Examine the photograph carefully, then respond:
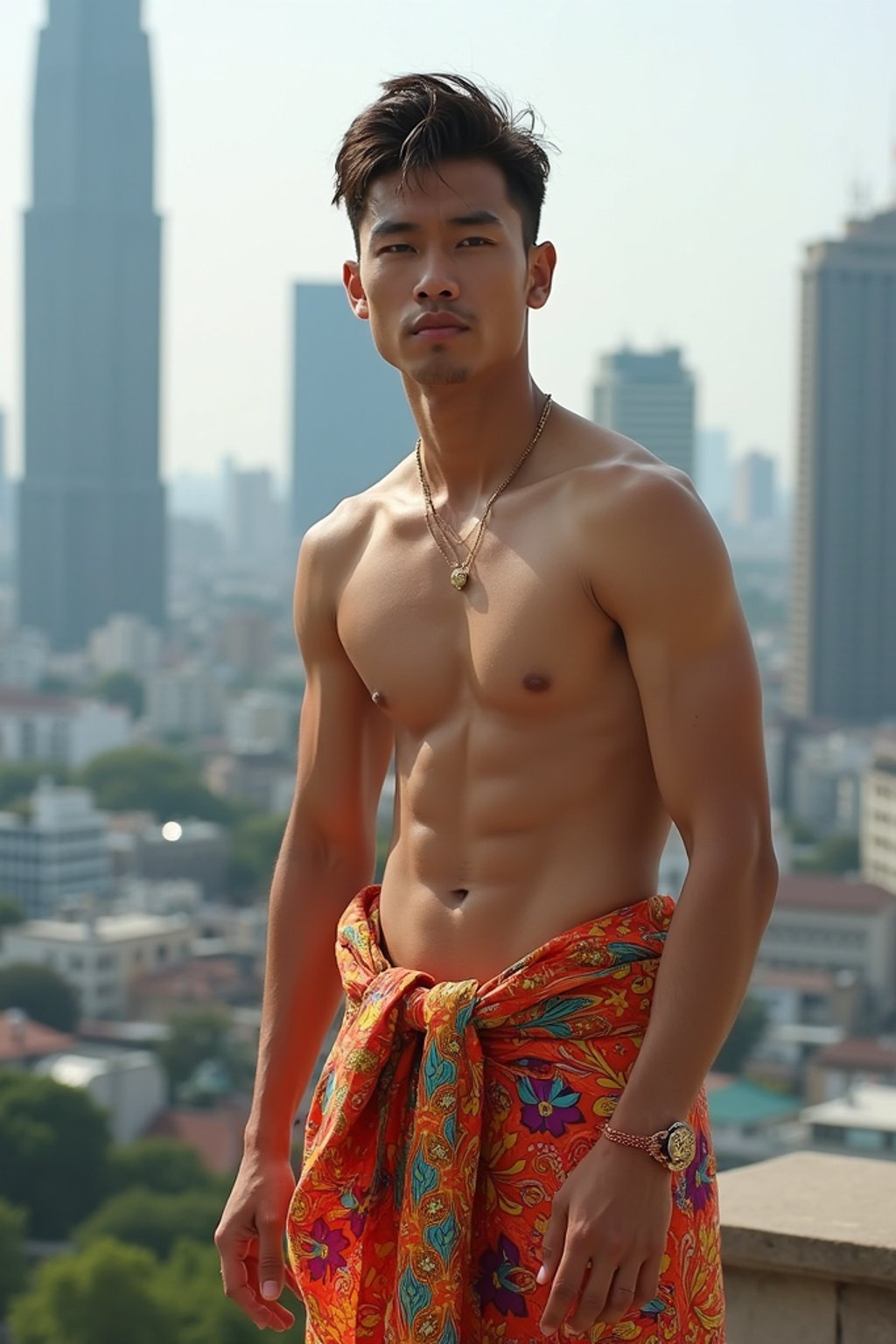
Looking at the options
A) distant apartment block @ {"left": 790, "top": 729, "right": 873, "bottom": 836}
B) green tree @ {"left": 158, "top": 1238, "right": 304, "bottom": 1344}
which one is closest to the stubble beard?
green tree @ {"left": 158, "top": 1238, "right": 304, "bottom": 1344}

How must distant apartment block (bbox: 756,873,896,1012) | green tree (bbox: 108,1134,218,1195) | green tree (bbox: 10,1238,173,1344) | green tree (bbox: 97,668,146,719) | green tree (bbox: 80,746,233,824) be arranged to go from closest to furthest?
1. green tree (bbox: 10,1238,173,1344)
2. green tree (bbox: 108,1134,218,1195)
3. distant apartment block (bbox: 756,873,896,1012)
4. green tree (bbox: 80,746,233,824)
5. green tree (bbox: 97,668,146,719)

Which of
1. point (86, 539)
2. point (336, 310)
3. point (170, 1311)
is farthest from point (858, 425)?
point (170, 1311)

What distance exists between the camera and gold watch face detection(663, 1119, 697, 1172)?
1.35m

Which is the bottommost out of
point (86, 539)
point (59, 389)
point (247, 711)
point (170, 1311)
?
point (170, 1311)

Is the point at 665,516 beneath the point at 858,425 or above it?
beneath

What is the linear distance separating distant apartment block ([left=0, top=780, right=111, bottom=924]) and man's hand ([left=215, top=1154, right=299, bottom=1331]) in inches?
1429

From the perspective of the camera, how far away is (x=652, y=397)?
77312 mm

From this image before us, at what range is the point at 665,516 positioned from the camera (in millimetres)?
1387

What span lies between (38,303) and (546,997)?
8192cm

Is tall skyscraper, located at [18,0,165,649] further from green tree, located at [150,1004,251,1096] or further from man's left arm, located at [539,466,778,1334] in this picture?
man's left arm, located at [539,466,778,1334]

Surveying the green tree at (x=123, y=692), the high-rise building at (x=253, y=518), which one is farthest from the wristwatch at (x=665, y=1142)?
the high-rise building at (x=253, y=518)

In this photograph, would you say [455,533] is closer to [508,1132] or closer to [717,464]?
[508,1132]

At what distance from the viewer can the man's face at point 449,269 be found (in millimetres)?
1455

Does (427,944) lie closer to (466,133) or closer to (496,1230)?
(496,1230)
